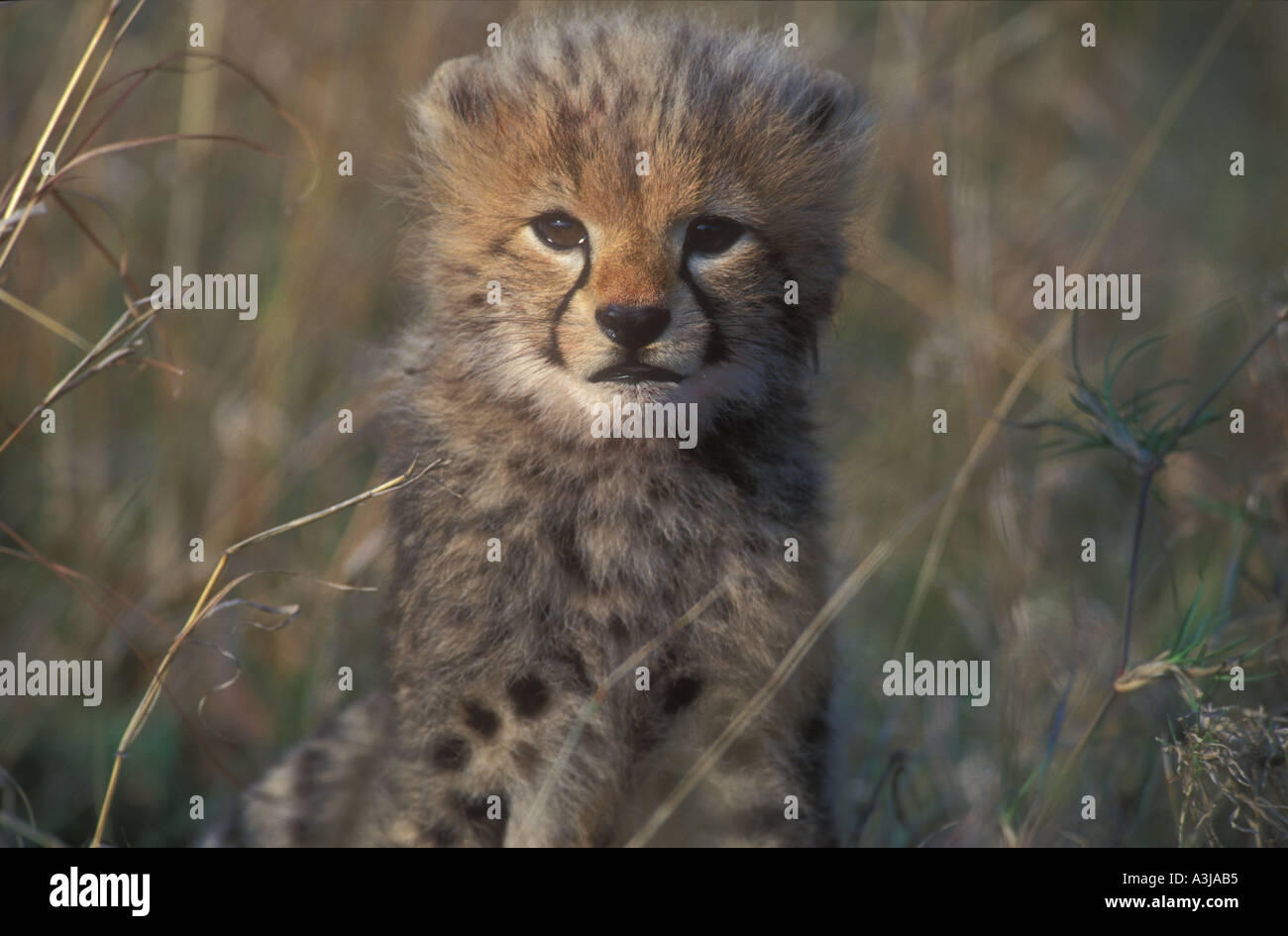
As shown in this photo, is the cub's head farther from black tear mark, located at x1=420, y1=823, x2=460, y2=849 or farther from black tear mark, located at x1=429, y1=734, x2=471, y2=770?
black tear mark, located at x1=420, y1=823, x2=460, y2=849

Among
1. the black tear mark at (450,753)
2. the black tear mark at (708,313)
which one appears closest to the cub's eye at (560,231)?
the black tear mark at (708,313)

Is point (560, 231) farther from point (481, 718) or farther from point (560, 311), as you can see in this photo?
point (481, 718)

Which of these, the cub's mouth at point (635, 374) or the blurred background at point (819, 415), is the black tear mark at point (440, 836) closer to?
the blurred background at point (819, 415)

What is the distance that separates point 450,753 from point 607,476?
2.43 ft

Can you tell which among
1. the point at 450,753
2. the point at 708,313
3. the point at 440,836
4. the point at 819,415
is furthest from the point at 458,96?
the point at 440,836

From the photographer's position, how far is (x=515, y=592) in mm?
3051

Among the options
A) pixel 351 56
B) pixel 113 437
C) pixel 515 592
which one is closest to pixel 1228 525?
pixel 515 592

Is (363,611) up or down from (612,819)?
up

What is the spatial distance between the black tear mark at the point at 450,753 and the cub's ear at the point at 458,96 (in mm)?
1436

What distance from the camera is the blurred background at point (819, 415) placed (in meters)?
3.97

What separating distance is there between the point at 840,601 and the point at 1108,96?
4.38 metres

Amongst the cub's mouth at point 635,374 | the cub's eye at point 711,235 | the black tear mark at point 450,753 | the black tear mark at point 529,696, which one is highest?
the cub's eye at point 711,235

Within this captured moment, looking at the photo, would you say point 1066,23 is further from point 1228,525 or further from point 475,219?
point 475,219

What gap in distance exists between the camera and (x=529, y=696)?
304cm
